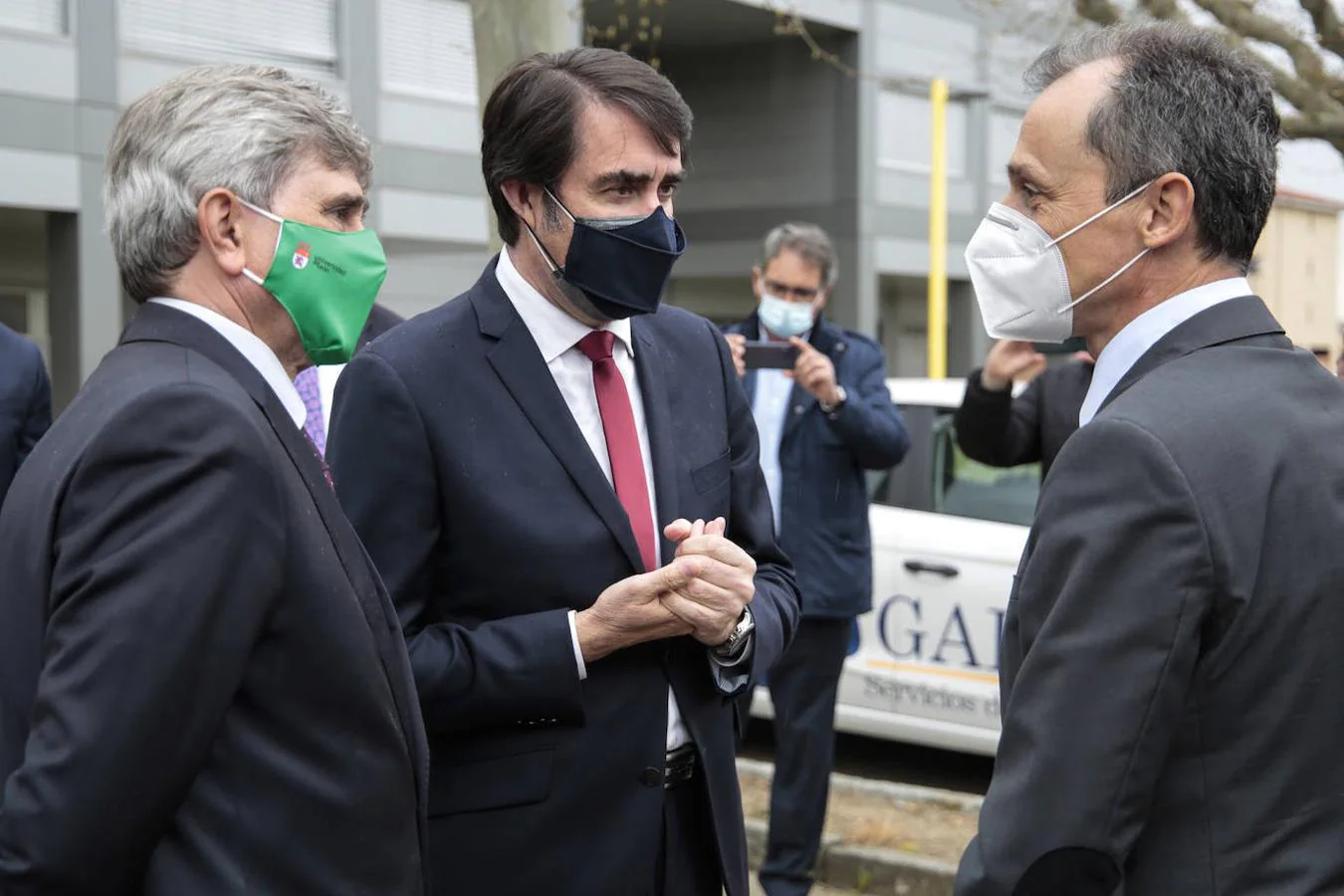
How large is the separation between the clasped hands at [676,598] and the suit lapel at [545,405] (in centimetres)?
11

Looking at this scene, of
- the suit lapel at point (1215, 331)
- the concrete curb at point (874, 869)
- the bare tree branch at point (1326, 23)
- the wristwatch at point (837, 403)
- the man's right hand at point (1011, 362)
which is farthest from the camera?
the bare tree branch at point (1326, 23)

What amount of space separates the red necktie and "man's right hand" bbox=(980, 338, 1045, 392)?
1.84m

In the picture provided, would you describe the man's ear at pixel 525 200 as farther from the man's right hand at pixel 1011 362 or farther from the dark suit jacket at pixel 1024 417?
the dark suit jacket at pixel 1024 417

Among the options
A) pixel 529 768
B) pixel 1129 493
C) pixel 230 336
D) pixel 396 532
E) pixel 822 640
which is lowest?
pixel 822 640

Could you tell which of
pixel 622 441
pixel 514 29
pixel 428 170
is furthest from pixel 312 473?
pixel 428 170

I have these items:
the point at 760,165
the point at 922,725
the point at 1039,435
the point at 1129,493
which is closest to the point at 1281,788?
the point at 1129,493

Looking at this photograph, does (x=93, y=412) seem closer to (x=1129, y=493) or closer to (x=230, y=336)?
(x=230, y=336)

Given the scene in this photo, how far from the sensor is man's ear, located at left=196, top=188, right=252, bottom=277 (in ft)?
6.65

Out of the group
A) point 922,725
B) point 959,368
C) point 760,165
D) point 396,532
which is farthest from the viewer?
point 959,368

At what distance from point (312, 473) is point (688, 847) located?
3.63ft

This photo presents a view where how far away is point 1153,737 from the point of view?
5.52 feet

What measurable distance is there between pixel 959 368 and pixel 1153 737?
2400 cm

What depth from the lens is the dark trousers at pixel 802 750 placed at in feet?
16.1

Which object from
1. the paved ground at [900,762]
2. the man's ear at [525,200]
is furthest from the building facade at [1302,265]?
the man's ear at [525,200]
